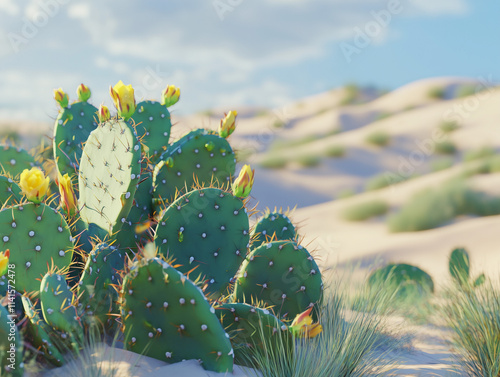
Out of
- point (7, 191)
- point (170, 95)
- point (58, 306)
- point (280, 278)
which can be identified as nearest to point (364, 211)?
point (170, 95)

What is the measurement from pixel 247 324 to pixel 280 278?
0.41 meters

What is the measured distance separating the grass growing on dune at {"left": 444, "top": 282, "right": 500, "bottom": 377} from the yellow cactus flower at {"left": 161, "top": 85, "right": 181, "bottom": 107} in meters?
2.39

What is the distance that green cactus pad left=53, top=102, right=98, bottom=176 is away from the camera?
369cm

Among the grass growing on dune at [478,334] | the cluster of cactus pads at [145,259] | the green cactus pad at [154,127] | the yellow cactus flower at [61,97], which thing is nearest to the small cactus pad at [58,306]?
the cluster of cactus pads at [145,259]

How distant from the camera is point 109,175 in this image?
113 inches

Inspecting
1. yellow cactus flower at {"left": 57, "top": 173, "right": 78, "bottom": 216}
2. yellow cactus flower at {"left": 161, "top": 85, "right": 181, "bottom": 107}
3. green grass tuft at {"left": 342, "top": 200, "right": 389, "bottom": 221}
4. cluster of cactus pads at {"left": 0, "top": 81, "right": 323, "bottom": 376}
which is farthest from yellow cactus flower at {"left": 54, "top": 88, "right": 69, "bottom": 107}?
green grass tuft at {"left": 342, "top": 200, "right": 389, "bottom": 221}

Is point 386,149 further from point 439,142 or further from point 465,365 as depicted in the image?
point 465,365

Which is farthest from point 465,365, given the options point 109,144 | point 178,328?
point 109,144

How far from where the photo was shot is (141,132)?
386 centimetres

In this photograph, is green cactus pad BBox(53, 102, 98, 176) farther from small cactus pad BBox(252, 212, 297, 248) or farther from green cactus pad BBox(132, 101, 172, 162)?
small cactus pad BBox(252, 212, 297, 248)

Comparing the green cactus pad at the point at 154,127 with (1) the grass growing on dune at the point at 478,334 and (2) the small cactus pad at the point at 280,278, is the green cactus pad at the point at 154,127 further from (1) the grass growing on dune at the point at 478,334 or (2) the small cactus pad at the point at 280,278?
(1) the grass growing on dune at the point at 478,334

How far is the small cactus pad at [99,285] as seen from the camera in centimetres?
250

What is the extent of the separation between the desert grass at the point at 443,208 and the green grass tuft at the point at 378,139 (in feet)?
37.2

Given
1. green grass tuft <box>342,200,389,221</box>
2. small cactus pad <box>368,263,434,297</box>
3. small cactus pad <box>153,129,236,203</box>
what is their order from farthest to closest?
green grass tuft <box>342,200,389,221</box>
small cactus pad <box>368,263,434,297</box>
small cactus pad <box>153,129,236,203</box>
